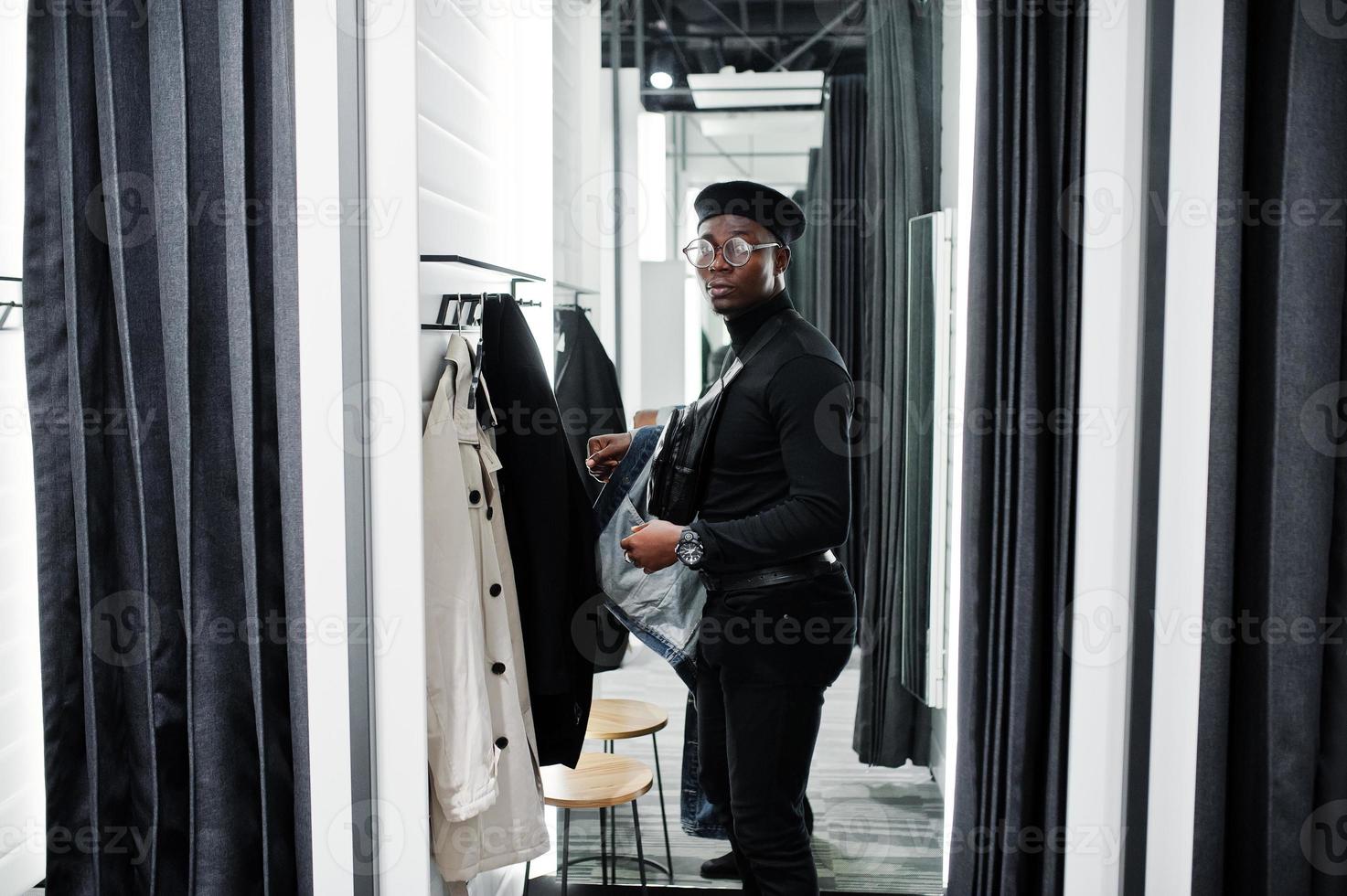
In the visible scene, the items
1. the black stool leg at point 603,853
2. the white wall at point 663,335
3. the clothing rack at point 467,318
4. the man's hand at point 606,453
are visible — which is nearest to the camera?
the clothing rack at point 467,318

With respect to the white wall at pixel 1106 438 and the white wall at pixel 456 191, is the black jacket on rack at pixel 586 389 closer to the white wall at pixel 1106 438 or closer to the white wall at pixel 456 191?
the white wall at pixel 456 191

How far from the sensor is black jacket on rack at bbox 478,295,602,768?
6.03 feet

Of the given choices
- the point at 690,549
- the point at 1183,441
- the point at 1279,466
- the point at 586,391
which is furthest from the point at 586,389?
the point at 1279,466

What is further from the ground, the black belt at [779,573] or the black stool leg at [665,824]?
the black belt at [779,573]

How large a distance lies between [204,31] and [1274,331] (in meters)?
1.75

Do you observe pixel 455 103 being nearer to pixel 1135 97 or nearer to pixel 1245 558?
pixel 1135 97

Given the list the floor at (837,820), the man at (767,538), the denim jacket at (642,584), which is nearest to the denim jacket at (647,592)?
the denim jacket at (642,584)

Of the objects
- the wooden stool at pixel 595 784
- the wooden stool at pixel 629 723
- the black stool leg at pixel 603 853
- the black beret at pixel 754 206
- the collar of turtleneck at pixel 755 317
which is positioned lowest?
the black stool leg at pixel 603 853

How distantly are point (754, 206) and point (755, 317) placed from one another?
0.64 ft

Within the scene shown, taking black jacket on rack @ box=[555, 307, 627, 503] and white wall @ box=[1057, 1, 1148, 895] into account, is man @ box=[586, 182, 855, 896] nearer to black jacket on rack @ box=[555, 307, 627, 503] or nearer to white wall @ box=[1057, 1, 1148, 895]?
white wall @ box=[1057, 1, 1148, 895]

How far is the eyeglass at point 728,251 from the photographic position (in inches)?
67.9

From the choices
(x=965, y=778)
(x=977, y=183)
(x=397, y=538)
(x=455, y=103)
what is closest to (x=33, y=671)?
(x=397, y=538)

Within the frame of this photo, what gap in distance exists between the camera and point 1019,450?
174 centimetres

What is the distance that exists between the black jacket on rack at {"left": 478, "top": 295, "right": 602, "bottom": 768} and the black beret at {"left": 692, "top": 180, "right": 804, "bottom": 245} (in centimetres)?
43
